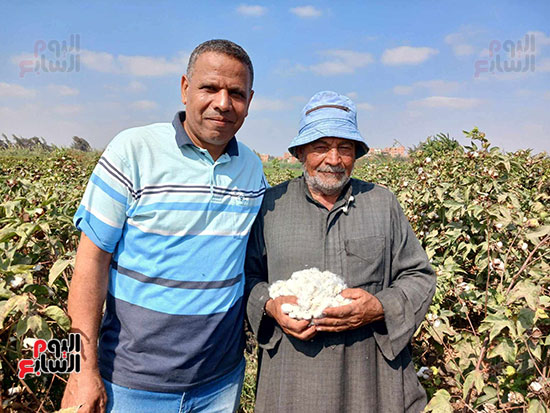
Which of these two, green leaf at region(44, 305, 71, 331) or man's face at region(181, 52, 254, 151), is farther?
man's face at region(181, 52, 254, 151)

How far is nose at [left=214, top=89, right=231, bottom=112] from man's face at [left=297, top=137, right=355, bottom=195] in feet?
1.68

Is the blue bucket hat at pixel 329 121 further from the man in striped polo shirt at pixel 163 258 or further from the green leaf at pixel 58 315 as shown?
the green leaf at pixel 58 315

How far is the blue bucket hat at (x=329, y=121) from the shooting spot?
6.28 ft

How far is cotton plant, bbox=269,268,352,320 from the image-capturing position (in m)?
1.67

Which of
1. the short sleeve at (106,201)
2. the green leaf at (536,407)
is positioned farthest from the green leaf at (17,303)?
the green leaf at (536,407)

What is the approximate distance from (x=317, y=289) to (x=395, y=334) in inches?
15.8

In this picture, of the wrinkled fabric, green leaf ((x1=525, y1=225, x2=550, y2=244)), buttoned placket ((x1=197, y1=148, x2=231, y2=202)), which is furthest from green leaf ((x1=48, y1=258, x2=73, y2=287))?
green leaf ((x1=525, y1=225, x2=550, y2=244))

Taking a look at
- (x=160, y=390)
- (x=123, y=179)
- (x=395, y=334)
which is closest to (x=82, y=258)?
(x=123, y=179)

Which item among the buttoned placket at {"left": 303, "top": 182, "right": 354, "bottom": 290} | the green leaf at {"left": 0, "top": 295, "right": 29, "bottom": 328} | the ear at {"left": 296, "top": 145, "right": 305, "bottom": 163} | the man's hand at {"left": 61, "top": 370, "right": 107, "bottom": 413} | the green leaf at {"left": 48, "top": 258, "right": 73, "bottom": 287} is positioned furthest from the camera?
the ear at {"left": 296, "top": 145, "right": 305, "bottom": 163}

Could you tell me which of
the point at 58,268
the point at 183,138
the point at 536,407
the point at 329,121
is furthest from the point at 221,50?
the point at 536,407

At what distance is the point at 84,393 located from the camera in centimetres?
154

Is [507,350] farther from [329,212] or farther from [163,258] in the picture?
[163,258]
